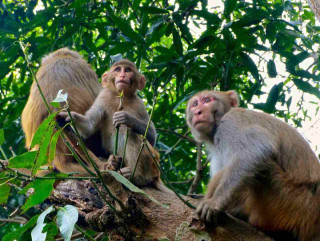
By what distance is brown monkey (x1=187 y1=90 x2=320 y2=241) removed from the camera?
4.16 metres

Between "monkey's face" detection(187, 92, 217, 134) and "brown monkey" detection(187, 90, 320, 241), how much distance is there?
0.29 metres

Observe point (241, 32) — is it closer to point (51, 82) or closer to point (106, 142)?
point (106, 142)

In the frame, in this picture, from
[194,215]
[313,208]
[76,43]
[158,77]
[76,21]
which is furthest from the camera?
[76,43]

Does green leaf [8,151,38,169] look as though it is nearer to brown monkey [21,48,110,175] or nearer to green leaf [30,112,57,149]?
green leaf [30,112,57,149]

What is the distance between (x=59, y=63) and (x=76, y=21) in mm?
726

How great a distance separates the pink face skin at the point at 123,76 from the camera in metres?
6.44

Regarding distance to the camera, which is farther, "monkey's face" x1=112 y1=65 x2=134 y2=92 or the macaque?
"monkey's face" x1=112 y1=65 x2=134 y2=92

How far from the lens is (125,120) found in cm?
553

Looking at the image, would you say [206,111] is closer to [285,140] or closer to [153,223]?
Answer: [285,140]

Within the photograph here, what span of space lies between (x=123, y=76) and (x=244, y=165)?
Answer: 2.83 meters

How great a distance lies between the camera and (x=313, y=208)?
4180 millimetres

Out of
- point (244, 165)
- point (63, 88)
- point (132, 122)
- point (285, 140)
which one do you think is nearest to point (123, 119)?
point (132, 122)

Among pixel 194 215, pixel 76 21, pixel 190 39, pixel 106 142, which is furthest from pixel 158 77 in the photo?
pixel 194 215

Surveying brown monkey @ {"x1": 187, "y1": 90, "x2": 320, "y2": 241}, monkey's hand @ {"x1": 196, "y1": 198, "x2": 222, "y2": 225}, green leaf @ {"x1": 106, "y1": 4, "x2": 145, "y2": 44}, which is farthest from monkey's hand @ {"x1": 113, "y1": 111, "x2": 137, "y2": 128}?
monkey's hand @ {"x1": 196, "y1": 198, "x2": 222, "y2": 225}
